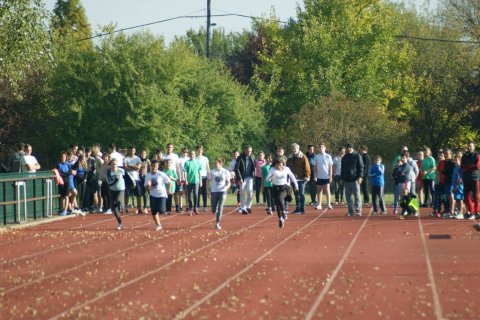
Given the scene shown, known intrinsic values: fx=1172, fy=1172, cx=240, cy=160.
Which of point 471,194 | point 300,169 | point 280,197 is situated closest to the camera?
point 280,197

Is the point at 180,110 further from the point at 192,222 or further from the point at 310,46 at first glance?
the point at 192,222

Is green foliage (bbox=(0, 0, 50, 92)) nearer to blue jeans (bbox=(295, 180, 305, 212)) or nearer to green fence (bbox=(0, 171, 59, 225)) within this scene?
green fence (bbox=(0, 171, 59, 225))

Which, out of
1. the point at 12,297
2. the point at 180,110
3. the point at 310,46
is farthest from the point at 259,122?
the point at 12,297

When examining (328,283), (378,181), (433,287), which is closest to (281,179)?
(378,181)

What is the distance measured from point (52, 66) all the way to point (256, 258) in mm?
44214

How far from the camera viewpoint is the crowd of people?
88.0ft

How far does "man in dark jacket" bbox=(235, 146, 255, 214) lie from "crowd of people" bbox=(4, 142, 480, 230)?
0.03 m

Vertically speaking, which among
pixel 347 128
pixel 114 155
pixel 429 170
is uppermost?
pixel 347 128

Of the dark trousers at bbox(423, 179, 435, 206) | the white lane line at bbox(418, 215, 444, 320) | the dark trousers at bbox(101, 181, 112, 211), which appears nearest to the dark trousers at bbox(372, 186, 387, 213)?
the dark trousers at bbox(423, 179, 435, 206)

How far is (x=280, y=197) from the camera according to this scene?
86.4 ft

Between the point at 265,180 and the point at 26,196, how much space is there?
6.98m

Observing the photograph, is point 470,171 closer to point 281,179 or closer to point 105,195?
point 281,179

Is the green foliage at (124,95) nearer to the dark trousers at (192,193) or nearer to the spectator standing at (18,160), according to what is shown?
the dark trousers at (192,193)

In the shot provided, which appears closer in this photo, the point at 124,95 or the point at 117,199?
the point at 117,199
